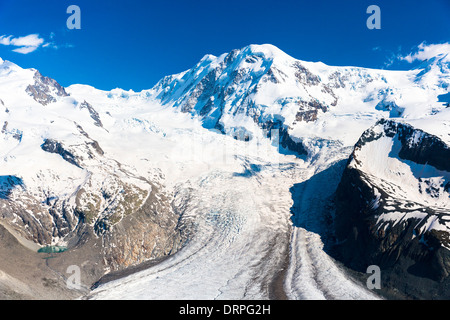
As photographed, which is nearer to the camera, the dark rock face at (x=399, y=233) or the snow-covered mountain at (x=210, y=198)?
the dark rock face at (x=399, y=233)

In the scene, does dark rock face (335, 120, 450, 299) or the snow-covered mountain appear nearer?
dark rock face (335, 120, 450, 299)

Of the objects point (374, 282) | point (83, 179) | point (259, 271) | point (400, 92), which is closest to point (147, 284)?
point (259, 271)

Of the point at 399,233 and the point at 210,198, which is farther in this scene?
the point at 210,198

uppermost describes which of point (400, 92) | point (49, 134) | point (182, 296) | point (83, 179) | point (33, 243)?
point (400, 92)

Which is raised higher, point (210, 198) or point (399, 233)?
point (210, 198)

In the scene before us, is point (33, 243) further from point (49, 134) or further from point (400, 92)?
point (400, 92)

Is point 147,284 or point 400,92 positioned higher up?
point 400,92
